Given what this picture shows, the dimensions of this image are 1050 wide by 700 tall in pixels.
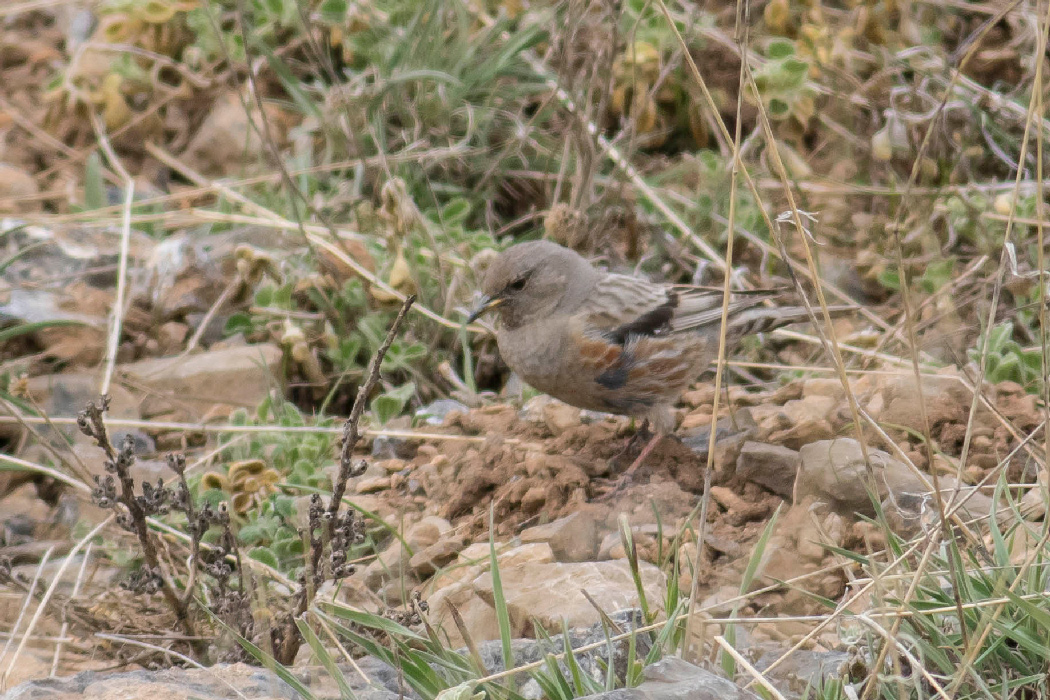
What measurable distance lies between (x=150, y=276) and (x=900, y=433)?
357cm

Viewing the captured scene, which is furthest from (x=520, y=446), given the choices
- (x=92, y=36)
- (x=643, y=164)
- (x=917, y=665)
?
(x=92, y=36)

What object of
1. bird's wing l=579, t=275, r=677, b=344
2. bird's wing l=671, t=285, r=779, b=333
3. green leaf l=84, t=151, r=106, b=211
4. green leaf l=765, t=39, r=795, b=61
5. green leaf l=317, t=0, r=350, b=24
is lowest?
bird's wing l=671, t=285, r=779, b=333

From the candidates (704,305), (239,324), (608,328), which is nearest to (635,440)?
(608,328)

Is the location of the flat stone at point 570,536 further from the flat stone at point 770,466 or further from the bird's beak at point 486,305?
the bird's beak at point 486,305

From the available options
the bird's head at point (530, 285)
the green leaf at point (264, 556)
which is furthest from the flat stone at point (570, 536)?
the bird's head at point (530, 285)

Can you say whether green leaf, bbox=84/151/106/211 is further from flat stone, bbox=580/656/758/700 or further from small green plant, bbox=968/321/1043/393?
flat stone, bbox=580/656/758/700

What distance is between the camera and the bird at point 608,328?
4168 millimetres

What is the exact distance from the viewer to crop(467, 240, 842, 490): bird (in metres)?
4.17

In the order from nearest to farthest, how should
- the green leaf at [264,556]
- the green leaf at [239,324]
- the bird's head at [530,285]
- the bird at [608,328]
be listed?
the green leaf at [264,556] < the bird at [608,328] < the bird's head at [530,285] < the green leaf at [239,324]

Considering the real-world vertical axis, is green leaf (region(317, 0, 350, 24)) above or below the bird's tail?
above

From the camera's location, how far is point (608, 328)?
14.1 feet

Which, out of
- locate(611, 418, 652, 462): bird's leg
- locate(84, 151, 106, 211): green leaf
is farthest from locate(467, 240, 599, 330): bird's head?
locate(84, 151, 106, 211): green leaf

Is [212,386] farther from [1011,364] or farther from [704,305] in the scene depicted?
[1011,364]

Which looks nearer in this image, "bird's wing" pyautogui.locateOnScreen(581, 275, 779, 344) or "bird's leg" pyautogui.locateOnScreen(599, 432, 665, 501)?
"bird's leg" pyautogui.locateOnScreen(599, 432, 665, 501)
